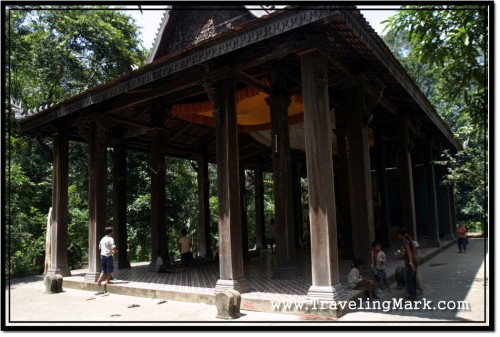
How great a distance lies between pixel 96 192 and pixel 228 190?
4.33 meters

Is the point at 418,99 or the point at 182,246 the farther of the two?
the point at 182,246

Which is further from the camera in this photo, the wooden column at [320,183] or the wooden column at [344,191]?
the wooden column at [344,191]

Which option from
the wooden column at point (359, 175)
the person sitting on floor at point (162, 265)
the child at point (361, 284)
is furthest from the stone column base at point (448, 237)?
the person sitting on floor at point (162, 265)

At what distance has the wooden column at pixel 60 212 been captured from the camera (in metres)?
10.7

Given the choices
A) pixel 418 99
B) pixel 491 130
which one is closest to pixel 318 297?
pixel 491 130

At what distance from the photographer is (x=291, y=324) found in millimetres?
5469

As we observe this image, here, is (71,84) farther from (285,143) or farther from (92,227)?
(285,143)

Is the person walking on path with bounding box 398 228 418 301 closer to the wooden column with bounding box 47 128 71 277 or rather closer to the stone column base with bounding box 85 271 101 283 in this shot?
the stone column base with bounding box 85 271 101 283

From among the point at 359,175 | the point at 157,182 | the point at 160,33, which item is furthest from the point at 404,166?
the point at 160,33

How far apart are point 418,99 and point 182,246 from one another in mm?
7065

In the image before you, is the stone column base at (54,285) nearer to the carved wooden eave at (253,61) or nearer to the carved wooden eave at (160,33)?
the carved wooden eave at (253,61)

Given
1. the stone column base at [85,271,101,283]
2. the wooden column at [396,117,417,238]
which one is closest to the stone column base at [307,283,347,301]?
the stone column base at [85,271,101,283]

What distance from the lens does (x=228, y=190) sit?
7219mm

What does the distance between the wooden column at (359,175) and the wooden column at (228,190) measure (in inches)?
95.5
